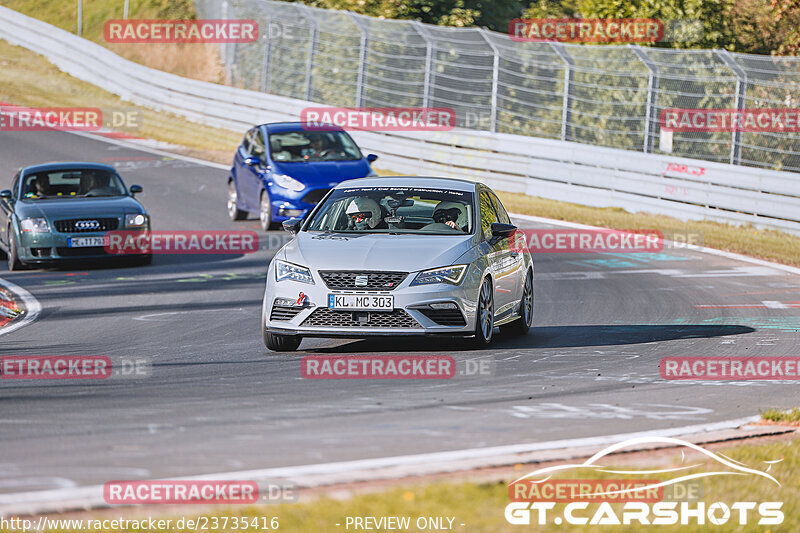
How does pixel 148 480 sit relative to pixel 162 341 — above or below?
above

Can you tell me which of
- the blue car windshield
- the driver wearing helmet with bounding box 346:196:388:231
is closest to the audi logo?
the blue car windshield

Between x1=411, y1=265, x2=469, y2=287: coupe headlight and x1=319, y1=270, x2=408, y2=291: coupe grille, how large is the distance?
0.14m

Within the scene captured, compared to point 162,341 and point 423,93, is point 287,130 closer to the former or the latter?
point 423,93

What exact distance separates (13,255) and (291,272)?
8939 mm

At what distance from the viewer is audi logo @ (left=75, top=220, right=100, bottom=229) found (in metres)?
19.0

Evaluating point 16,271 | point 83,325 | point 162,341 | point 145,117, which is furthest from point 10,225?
point 145,117

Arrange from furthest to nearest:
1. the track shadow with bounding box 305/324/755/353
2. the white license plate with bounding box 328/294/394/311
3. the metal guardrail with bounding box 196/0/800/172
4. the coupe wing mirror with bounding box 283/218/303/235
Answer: the metal guardrail with bounding box 196/0/800/172, the coupe wing mirror with bounding box 283/218/303/235, the track shadow with bounding box 305/324/755/353, the white license plate with bounding box 328/294/394/311

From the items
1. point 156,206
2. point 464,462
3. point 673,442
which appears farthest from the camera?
point 156,206

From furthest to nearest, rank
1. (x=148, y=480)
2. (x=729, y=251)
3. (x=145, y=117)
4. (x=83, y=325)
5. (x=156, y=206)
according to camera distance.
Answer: (x=145, y=117)
(x=156, y=206)
(x=729, y=251)
(x=83, y=325)
(x=148, y=480)

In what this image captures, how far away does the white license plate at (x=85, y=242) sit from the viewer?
18906 mm

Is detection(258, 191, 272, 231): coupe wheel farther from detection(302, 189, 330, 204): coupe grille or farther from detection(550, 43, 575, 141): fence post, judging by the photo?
detection(550, 43, 575, 141): fence post

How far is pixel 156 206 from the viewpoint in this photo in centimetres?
2567

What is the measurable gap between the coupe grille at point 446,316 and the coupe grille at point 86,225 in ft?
29.7

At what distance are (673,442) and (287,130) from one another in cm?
1648
